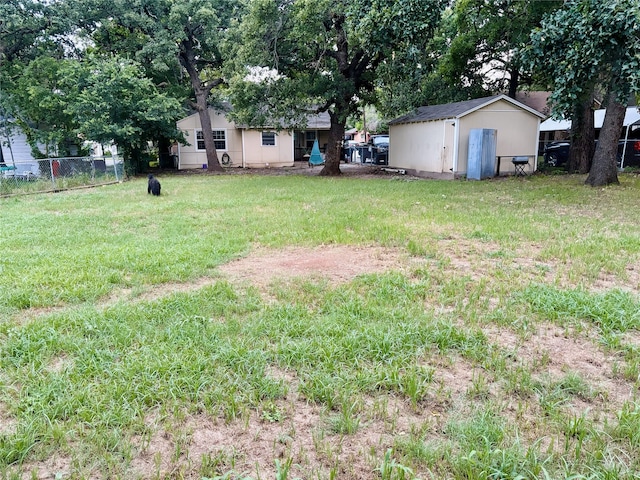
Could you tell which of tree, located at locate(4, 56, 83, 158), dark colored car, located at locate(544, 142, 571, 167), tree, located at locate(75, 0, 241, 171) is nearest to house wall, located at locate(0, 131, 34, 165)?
tree, located at locate(4, 56, 83, 158)

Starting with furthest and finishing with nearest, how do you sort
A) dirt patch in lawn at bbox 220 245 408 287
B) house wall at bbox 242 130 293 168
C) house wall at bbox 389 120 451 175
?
house wall at bbox 242 130 293 168 → house wall at bbox 389 120 451 175 → dirt patch in lawn at bbox 220 245 408 287

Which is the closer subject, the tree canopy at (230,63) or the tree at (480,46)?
the tree at (480,46)

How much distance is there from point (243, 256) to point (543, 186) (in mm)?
10232

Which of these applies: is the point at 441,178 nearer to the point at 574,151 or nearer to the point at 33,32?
the point at 574,151

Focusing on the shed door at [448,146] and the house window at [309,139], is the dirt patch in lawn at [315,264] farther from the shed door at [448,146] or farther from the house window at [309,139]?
the house window at [309,139]

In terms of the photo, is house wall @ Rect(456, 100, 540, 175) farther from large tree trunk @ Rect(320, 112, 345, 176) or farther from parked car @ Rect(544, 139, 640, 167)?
large tree trunk @ Rect(320, 112, 345, 176)

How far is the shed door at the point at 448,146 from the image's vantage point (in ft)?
49.2

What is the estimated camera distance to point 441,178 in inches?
605

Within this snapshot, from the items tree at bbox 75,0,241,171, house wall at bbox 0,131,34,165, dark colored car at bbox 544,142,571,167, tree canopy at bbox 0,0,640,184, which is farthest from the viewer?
dark colored car at bbox 544,142,571,167

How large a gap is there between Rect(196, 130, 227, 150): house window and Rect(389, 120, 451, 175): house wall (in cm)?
920

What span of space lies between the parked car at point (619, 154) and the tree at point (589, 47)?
10.2 meters

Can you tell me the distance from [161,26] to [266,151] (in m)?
8.09

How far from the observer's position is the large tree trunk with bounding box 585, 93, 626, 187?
38.8 feet

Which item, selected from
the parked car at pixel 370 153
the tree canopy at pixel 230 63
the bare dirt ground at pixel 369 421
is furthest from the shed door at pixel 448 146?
the bare dirt ground at pixel 369 421
